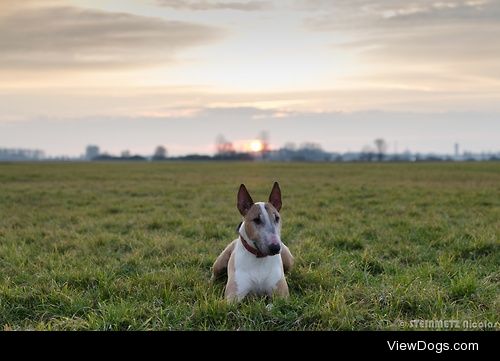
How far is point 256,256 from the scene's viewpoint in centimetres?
573

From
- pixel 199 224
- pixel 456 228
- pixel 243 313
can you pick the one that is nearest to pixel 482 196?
pixel 456 228

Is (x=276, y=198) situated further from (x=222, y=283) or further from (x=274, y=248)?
(x=222, y=283)

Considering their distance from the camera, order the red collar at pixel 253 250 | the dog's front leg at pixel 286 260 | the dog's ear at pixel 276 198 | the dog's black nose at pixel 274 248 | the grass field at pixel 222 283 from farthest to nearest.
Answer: the dog's front leg at pixel 286 260 < the dog's ear at pixel 276 198 < the red collar at pixel 253 250 < the dog's black nose at pixel 274 248 < the grass field at pixel 222 283

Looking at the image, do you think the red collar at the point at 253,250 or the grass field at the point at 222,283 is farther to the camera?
the red collar at the point at 253,250

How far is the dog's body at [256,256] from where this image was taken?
550cm

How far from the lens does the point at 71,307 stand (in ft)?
18.5

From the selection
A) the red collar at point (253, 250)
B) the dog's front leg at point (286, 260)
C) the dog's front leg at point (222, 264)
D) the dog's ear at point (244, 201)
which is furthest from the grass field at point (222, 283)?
the dog's ear at point (244, 201)
